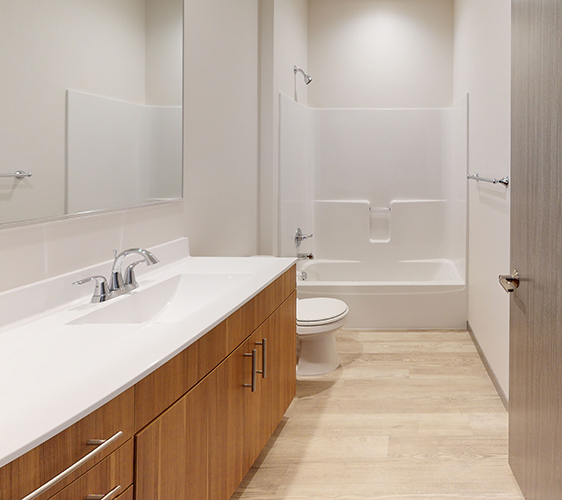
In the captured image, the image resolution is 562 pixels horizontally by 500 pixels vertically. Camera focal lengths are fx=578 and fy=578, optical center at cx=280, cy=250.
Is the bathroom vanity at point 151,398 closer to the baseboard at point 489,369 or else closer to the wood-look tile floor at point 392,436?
the wood-look tile floor at point 392,436

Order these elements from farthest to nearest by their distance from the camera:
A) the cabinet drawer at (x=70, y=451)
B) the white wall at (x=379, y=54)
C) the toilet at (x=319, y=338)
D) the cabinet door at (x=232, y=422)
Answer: the white wall at (x=379, y=54)
the toilet at (x=319, y=338)
the cabinet door at (x=232, y=422)
the cabinet drawer at (x=70, y=451)

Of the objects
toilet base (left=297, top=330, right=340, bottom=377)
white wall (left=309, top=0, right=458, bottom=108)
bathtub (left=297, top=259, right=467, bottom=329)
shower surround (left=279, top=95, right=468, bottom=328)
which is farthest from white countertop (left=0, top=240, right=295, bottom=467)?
white wall (left=309, top=0, right=458, bottom=108)

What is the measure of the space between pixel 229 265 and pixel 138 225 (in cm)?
40

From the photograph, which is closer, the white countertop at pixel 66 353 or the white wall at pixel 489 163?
the white countertop at pixel 66 353

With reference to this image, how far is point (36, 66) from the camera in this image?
1.52 metres

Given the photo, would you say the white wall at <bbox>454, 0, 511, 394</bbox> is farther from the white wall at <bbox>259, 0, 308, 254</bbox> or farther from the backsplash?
the backsplash

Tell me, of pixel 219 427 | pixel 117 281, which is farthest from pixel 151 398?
pixel 117 281

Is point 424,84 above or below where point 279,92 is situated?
above

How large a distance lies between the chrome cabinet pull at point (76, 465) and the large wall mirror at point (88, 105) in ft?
2.34

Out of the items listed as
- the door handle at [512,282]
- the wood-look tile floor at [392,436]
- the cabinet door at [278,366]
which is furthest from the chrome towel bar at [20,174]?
the door handle at [512,282]

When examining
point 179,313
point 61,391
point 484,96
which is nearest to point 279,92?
point 484,96

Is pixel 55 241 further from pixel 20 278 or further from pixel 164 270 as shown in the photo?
pixel 164 270

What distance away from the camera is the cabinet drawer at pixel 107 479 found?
90 cm

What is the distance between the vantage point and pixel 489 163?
3.20 metres
